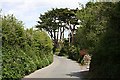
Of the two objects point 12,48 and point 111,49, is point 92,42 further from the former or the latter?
point 111,49

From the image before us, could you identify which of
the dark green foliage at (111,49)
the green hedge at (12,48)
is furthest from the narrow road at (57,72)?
the dark green foliage at (111,49)

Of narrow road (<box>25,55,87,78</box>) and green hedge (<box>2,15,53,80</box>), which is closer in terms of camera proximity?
green hedge (<box>2,15,53,80</box>)

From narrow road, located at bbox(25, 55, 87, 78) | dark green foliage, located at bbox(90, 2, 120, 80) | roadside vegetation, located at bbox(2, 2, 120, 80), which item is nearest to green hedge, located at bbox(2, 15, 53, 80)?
roadside vegetation, located at bbox(2, 2, 120, 80)

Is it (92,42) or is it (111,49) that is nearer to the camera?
(111,49)

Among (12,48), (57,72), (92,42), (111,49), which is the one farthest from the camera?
(57,72)

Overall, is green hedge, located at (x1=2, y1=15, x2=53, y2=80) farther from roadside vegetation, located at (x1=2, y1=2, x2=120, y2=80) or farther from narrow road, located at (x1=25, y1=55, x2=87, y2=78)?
narrow road, located at (x1=25, y1=55, x2=87, y2=78)

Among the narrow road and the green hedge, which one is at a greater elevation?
the green hedge

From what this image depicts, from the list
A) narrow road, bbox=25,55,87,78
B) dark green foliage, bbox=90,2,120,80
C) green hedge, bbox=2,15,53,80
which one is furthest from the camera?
narrow road, bbox=25,55,87,78

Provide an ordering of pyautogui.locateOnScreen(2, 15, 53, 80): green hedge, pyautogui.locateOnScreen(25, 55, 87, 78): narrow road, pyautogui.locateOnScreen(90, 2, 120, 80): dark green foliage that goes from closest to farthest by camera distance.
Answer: pyautogui.locateOnScreen(90, 2, 120, 80): dark green foliage → pyautogui.locateOnScreen(2, 15, 53, 80): green hedge → pyautogui.locateOnScreen(25, 55, 87, 78): narrow road

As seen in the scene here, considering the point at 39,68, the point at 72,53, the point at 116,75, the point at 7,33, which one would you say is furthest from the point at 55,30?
the point at 116,75

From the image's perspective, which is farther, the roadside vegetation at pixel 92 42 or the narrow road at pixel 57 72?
the narrow road at pixel 57 72

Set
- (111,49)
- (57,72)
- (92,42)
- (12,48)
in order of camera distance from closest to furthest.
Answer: (111,49) → (12,48) → (92,42) → (57,72)

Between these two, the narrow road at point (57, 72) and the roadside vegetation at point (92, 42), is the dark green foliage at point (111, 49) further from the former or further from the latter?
the narrow road at point (57, 72)

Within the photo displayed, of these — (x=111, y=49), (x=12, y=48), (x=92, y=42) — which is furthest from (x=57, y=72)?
(x=111, y=49)
